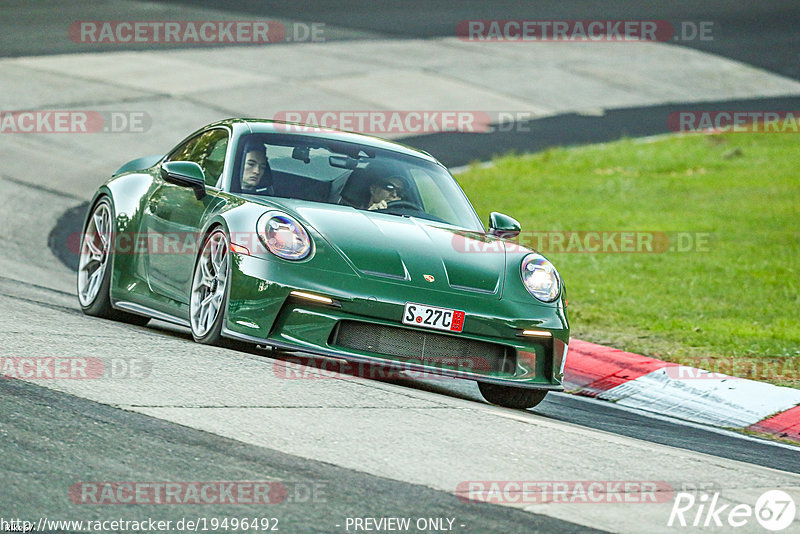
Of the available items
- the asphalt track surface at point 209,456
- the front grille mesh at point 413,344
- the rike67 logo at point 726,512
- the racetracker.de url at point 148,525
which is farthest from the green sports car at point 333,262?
the racetracker.de url at point 148,525

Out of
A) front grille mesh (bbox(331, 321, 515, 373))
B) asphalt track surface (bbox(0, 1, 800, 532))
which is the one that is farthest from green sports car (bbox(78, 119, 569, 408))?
asphalt track surface (bbox(0, 1, 800, 532))

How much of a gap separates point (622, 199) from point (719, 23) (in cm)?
1783

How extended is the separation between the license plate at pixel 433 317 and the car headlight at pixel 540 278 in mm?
563

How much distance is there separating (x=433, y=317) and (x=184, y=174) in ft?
5.87

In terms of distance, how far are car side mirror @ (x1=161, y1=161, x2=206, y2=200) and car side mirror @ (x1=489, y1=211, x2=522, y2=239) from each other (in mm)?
1793

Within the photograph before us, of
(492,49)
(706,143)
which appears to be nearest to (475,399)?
(706,143)

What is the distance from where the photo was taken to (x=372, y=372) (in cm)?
829

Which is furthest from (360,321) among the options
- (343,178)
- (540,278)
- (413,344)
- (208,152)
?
(208,152)

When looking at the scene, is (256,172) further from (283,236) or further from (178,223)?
(283,236)

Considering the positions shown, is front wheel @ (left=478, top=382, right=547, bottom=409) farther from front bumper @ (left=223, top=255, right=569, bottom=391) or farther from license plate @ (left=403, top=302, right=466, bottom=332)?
license plate @ (left=403, top=302, right=466, bottom=332)

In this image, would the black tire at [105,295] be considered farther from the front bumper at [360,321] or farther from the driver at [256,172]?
the front bumper at [360,321]

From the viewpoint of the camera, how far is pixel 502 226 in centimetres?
834

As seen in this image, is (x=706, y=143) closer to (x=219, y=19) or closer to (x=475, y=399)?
(x=219, y=19)

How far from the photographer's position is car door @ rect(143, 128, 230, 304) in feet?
25.3
